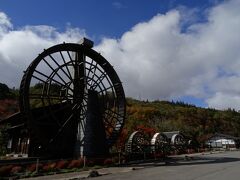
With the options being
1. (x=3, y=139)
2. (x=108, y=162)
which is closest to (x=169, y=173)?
(x=108, y=162)

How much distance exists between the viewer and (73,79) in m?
27.5

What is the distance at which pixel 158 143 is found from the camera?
3950 cm

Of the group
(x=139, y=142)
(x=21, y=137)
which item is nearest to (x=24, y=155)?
(x=21, y=137)

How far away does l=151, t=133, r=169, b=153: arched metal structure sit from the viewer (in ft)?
119

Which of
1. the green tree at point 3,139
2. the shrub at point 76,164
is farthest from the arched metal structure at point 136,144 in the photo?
the green tree at point 3,139

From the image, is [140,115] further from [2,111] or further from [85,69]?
[85,69]

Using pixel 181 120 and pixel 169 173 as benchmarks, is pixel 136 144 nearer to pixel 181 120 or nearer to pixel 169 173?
pixel 169 173

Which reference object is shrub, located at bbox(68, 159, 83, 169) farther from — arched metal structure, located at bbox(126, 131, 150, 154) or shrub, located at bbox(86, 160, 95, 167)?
arched metal structure, located at bbox(126, 131, 150, 154)

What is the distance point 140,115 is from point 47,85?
60729mm

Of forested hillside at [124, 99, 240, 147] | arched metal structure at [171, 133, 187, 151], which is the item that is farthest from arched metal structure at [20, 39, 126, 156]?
forested hillside at [124, 99, 240, 147]

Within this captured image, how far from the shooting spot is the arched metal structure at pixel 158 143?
1433 inches

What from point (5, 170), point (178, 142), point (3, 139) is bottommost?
point (5, 170)

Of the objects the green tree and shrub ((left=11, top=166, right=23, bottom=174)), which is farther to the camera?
the green tree

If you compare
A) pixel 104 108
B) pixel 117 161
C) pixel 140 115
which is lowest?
pixel 117 161
